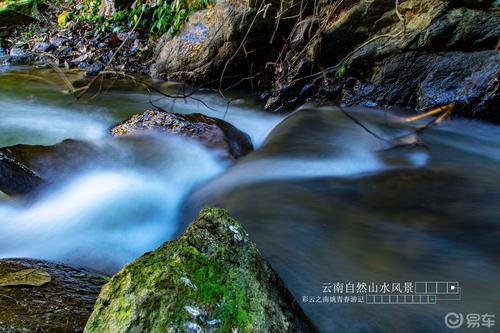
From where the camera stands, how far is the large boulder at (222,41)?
263 inches

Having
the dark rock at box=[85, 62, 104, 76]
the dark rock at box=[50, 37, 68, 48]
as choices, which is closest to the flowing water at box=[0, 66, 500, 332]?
the dark rock at box=[85, 62, 104, 76]

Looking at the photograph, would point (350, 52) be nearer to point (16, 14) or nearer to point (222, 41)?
point (222, 41)

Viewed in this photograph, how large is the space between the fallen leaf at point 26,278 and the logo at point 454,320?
2250mm

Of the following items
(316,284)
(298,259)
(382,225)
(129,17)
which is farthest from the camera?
(129,17)

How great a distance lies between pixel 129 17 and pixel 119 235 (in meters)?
7.66

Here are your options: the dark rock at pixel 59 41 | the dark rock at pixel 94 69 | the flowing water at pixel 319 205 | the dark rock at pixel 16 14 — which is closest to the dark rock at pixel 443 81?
the flowing water at pixel 319 205

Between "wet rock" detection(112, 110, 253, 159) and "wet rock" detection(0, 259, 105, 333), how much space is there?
2662 mm

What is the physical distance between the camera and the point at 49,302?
1930 millimetres

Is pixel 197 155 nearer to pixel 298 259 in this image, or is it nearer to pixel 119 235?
pixel 119 235

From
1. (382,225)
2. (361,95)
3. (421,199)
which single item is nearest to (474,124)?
(361,95)

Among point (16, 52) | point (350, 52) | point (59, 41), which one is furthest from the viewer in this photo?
point (16, 52)

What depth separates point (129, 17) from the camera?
9.63m

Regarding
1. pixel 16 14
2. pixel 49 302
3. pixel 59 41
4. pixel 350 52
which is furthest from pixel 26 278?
pixel 16 14

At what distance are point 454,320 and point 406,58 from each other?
13.3 feet
